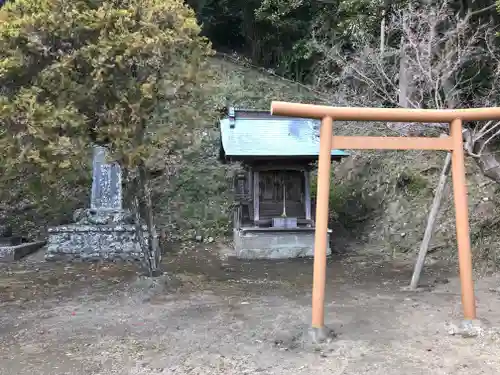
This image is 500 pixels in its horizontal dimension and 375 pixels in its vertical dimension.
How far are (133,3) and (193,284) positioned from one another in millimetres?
4275

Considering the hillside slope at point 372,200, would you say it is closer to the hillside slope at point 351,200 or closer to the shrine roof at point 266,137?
the hillside slope at point 351,200

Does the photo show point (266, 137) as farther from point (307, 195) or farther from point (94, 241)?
point (94, 241)

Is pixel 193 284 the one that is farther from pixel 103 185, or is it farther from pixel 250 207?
pixel 103 185

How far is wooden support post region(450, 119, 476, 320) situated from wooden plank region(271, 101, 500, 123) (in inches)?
5.3

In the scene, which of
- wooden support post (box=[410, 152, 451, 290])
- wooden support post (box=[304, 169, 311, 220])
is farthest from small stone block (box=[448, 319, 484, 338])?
wooden support post (box=[304, 169, 311, 220])

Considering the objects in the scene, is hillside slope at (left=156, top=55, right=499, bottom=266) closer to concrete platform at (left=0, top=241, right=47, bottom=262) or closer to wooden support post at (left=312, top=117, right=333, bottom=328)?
concrete platform at (left=0, top=241, right=47, bottom=262)

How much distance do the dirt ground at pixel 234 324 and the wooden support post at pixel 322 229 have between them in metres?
0.35

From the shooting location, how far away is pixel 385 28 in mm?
11391

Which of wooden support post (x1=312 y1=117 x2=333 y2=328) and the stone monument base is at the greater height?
wooden support post (x1=312 y1=117 x2=333 y2=328)

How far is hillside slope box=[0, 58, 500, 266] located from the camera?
33.6ft

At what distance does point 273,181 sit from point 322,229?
638cm

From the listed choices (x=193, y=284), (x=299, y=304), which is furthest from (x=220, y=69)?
Result: (x=299, y=304)

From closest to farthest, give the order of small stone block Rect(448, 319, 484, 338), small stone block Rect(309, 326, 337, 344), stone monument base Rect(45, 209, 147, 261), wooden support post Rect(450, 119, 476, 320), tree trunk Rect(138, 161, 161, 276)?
small stone block Rect(309, 326, 337, 344), small stone block Rect(448, 319, 484, 338), wooden support post Rect(450, 119, 476, 320), tree trunk Rect(138, 161, 161, 276), stone monument base Rect(45, 209, 147, 261)

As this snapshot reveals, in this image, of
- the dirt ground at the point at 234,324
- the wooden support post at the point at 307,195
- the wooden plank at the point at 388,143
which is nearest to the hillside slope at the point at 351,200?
the wooden support post at the point at 307,195
